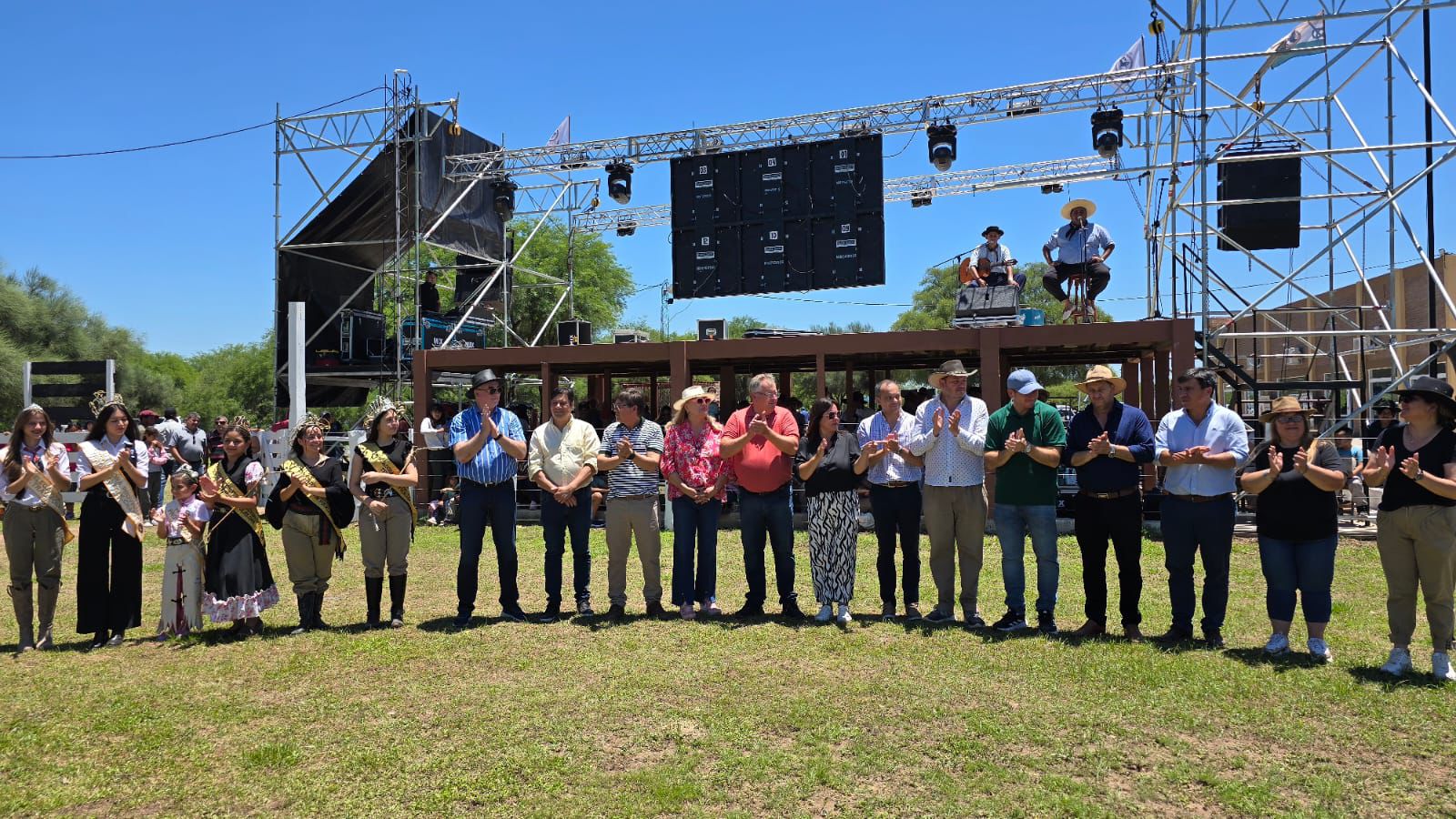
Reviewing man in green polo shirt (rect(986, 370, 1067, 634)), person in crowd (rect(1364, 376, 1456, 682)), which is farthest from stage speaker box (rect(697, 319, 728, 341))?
person in crowd (rect(1364, 376, 1456, 682))

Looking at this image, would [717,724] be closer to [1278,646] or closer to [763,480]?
[763,480]

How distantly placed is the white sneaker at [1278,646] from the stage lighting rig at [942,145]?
35.9 ft

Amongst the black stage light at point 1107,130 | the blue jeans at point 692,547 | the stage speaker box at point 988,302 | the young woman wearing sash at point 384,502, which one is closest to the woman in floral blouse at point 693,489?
the blue jeans at point 692,547

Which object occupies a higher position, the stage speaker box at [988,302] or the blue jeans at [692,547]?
the stage speaker box at [988,302]

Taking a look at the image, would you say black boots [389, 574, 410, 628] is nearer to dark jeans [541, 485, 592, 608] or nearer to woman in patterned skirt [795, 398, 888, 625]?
dark jeans [541, 485, 592, 608]

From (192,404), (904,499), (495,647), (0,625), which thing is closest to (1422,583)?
(904,499)

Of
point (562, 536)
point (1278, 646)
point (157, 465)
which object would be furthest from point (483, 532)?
point (157, 465)

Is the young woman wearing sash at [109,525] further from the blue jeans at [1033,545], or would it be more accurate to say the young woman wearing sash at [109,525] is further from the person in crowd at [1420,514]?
the person in crowd at [1420,514]

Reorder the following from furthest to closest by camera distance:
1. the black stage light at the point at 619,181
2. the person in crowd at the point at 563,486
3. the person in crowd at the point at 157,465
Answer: the black stage light at the point at 619,181 < the person in crowd at the point at 157,465 < the person in crowd at the point at 563,486

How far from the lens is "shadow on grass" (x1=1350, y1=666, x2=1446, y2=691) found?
4785mm

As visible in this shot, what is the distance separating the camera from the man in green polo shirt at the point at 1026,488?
19.7ft

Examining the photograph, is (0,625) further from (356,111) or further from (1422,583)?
(356,111)

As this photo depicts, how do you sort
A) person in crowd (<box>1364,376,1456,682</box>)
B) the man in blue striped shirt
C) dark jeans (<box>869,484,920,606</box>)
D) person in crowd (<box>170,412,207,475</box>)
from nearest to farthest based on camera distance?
person in crowd (<box>1364,376,1456,682</box>), dark jeans (<box>869,484,920,606</box>), the man in blue striped shirt, person in crowd (<box>170,412,207,475</box>)

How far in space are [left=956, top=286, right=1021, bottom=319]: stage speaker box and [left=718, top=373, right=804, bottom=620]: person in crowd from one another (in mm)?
6829
